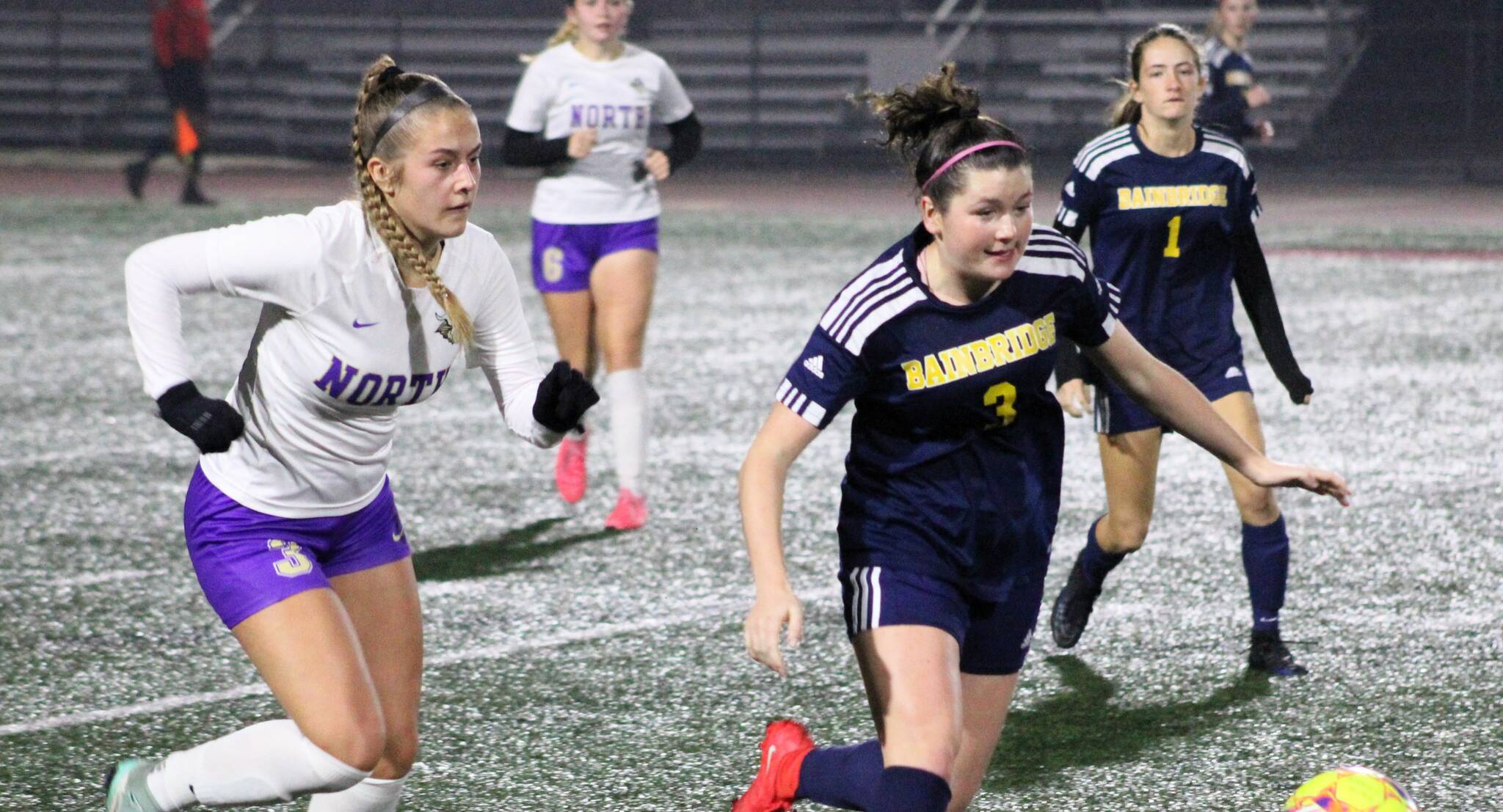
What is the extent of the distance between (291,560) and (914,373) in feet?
4.19

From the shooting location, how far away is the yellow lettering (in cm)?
394

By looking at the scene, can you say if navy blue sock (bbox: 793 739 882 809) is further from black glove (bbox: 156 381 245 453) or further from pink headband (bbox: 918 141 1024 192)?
black glove (bbox: 156 381 245 453)

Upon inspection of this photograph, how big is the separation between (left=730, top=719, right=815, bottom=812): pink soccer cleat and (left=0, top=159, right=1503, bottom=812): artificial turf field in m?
0.51

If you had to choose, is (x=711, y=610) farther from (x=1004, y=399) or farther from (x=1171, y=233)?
(x=1004, y=399)

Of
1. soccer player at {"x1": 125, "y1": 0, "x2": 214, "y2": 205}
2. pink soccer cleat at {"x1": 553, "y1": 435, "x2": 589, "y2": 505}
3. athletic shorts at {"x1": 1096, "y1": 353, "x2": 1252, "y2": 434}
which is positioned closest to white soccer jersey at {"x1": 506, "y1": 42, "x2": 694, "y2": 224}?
pink soccer cleat at {"x1": 553, "y1": 435, "x2": 589, "y2": 505}


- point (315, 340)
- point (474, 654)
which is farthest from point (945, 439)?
point (474, 654)

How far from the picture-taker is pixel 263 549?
4.07 meters

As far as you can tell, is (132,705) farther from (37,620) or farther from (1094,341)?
(1094,341)

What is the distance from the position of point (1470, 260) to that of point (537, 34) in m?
15.8

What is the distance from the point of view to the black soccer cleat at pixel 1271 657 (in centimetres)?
590

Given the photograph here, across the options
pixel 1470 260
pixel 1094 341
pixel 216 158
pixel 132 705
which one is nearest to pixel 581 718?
pixel 132 705

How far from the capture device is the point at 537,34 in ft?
94.0

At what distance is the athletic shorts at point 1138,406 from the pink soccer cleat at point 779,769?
1.96m

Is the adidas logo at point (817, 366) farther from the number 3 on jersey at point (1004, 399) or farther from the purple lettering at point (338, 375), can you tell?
the purple lettering at point (338, 375)
